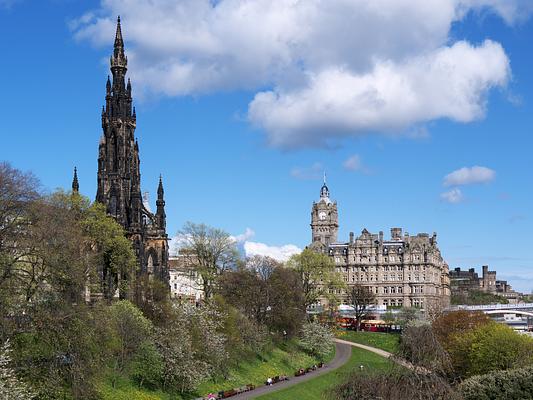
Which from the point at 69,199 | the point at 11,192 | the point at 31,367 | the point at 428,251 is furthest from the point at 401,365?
the point at 428,251

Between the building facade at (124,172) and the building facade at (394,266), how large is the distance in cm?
8486

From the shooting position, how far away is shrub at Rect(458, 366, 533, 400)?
163 feet

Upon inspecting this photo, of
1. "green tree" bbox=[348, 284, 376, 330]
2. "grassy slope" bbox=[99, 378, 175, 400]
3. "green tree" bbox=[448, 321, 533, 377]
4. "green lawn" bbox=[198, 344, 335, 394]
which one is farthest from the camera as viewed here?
"green tree" bbox=[348, 284, 376, 330]

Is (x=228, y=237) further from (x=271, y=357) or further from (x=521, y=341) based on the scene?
(x=521, y=341)

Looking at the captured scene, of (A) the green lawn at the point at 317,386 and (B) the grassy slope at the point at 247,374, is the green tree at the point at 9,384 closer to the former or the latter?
(B) the grassy slope at the point at 247,374

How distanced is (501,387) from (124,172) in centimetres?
6240

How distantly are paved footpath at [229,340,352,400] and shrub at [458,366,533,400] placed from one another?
67.6 ft

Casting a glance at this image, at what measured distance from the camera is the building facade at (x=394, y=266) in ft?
598

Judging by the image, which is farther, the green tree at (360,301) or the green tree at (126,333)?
the green tree at (360,301)

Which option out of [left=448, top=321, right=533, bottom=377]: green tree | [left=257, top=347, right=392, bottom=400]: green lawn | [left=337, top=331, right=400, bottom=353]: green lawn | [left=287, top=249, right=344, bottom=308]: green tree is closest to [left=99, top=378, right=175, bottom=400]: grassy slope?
[left=257, top=347, right=392, bottom=400]: green lawn

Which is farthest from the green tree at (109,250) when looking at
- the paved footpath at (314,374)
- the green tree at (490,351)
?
the green tree at (490,351)

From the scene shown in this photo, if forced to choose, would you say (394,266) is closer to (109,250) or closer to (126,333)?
(109,250)

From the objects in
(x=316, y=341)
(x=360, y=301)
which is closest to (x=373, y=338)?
(x=360, y=301)

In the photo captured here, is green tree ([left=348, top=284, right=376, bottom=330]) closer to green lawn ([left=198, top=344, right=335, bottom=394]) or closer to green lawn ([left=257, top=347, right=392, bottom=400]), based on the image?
green lawn ([left=198, top=344, right=335, bottom=394])
